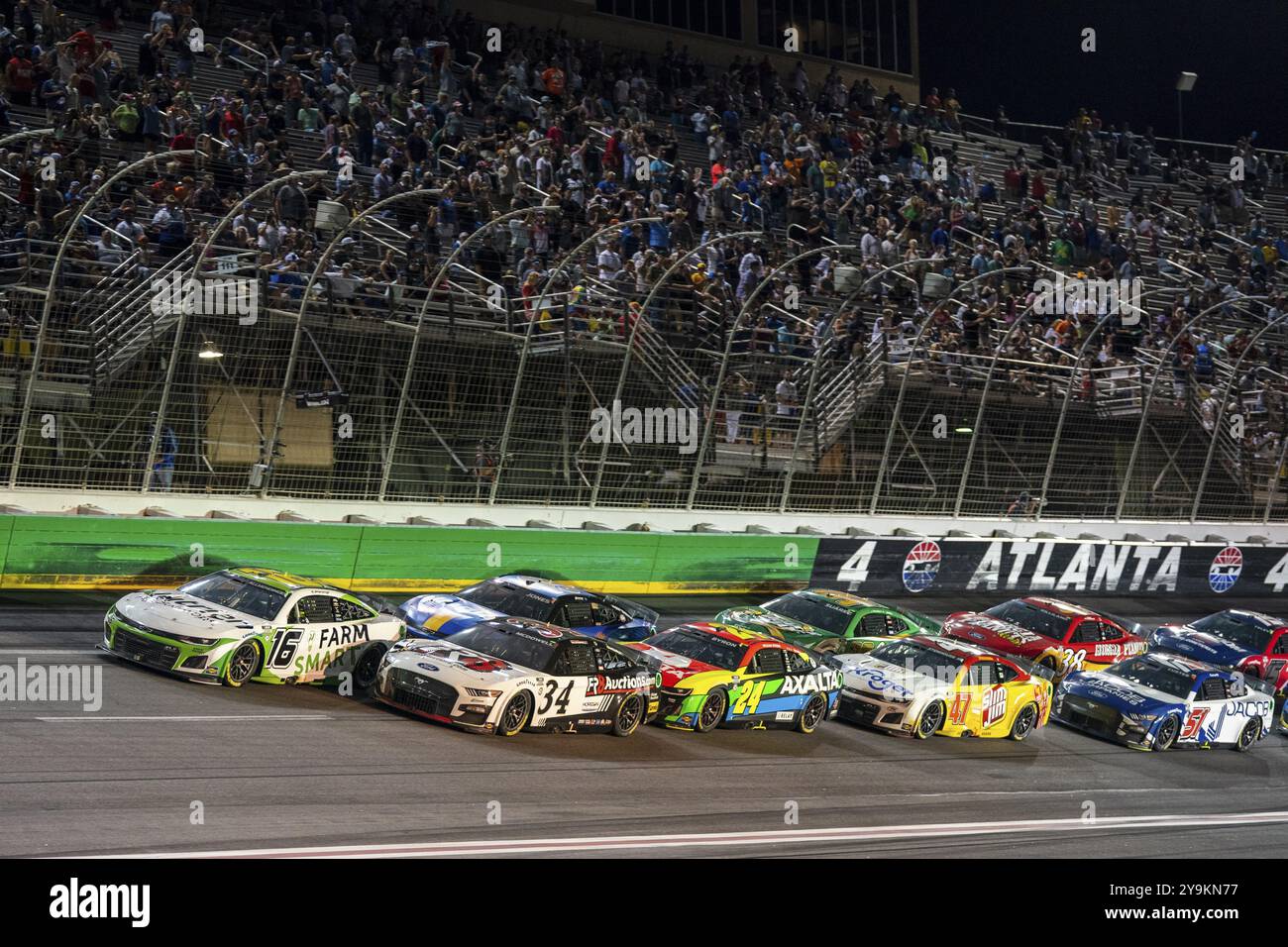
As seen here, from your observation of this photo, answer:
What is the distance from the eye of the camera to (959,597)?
29.7 m

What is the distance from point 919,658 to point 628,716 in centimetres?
441

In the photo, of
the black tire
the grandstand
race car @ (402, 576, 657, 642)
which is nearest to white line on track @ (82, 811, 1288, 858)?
the black tire

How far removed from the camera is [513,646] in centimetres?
1636

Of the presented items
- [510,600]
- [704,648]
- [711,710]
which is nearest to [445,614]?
[510,600]

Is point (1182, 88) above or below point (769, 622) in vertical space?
above

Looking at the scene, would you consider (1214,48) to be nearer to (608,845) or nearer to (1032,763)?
(1032,763)

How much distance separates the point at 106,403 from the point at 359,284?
13.3ft

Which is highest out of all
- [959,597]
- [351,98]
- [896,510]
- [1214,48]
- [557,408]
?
[1214,48]

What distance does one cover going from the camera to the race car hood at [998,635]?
891 inches

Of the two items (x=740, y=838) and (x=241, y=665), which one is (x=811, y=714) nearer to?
(x=740, y=838)

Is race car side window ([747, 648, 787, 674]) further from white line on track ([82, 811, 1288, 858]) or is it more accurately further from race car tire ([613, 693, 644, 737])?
white line on track ([82, 811, 1288, 858])

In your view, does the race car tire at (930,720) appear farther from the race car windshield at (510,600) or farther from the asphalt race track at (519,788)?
the race car windshield at (510,600)

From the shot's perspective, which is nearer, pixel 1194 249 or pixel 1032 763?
pixel 1032 763
